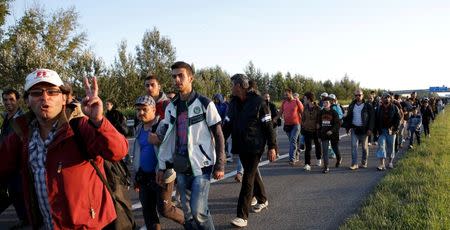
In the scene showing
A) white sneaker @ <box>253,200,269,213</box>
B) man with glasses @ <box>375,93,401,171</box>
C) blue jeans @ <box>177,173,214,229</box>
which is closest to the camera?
blue jeans @ <box>177,173,214,229</box>

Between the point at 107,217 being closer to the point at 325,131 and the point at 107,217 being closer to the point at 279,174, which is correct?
the point at 279,174

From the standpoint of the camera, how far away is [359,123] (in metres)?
10.0

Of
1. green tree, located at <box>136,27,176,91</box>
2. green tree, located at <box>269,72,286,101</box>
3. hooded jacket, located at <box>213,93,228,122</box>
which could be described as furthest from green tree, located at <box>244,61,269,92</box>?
hooded jacket, located at <box>213,93,228,122</box>

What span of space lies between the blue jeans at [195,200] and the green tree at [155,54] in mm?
34706

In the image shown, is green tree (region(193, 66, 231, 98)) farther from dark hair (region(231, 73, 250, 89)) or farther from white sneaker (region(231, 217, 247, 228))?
white sneaker (region(231, 217, 247, 228))

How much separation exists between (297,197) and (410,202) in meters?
1.77

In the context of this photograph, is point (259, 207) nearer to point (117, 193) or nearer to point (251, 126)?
point (251, 126)

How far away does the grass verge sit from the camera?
509 cm

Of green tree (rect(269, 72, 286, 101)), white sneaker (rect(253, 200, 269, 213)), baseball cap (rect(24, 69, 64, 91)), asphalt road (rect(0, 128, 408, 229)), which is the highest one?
green tree (rect(269, 72, 286, 101))

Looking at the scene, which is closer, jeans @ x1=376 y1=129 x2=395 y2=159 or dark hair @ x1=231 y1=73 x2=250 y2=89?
dark hair @ x1=231 y1=73 x2=250 y2=89

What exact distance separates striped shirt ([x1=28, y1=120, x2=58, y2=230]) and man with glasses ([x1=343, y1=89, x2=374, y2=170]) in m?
8.21

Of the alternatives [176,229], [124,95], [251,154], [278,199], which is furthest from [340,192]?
[124,95]

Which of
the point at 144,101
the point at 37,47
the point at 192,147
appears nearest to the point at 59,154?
the point at 192,147

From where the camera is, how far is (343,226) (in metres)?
5.12
